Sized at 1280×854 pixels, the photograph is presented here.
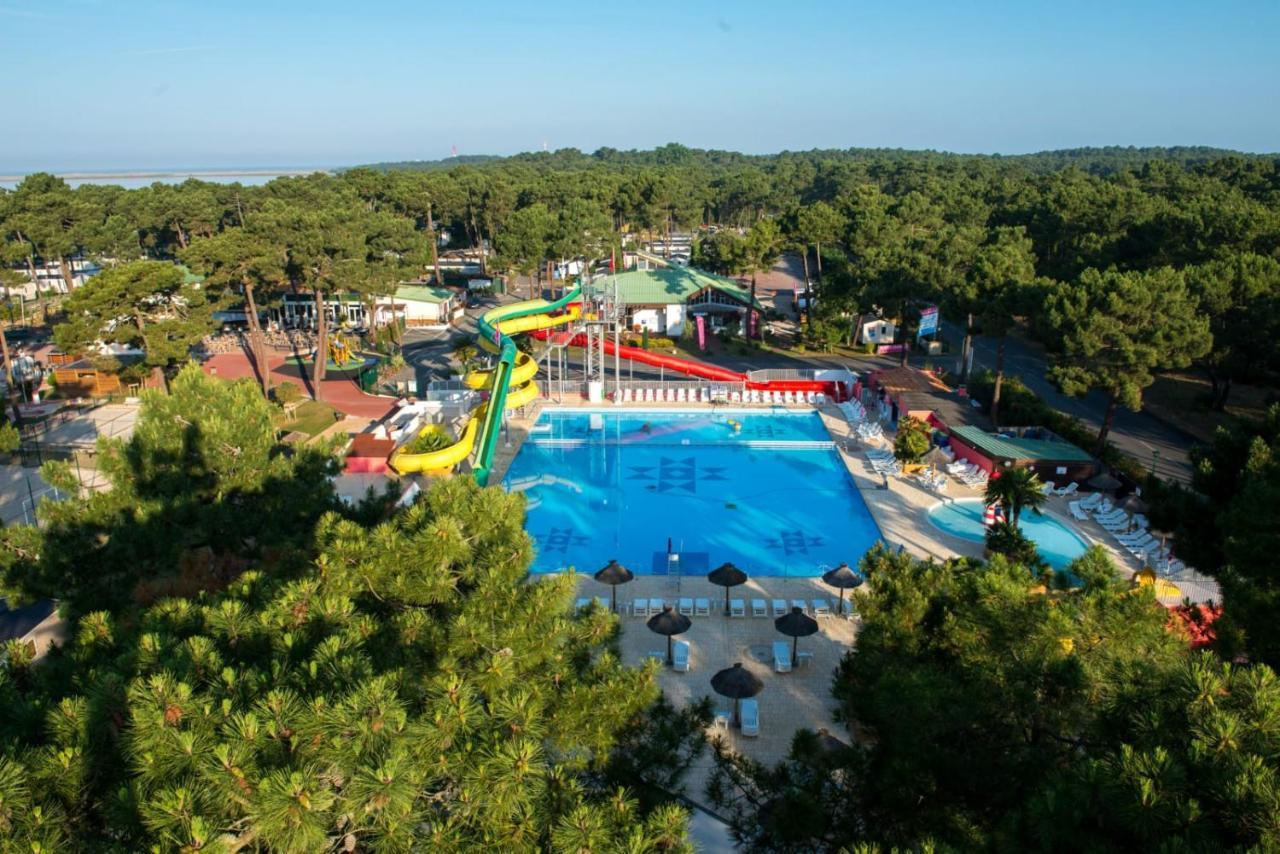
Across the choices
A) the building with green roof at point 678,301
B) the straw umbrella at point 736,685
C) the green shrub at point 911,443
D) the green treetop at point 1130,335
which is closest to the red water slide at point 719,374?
the building with green roof at point 678,301

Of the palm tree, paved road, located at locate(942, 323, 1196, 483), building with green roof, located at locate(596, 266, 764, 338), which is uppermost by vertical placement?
building with green roof, located at locate(596, 266, 764, 338)

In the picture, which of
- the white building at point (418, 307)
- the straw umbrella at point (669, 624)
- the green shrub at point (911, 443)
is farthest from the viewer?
the white building at point (418, 307)

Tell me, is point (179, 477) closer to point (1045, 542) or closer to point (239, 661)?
point (239, 661)

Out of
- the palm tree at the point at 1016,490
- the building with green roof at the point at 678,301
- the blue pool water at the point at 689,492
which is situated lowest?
the blue pool water at the point at 689,492

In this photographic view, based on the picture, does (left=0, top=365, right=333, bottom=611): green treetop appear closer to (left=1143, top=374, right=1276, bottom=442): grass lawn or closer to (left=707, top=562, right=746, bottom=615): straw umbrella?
(left=707, top=562, right=746, bottom=615): straw umbrella

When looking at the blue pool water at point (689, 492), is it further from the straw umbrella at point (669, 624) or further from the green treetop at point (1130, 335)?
the green treetop at point (1130, 335)

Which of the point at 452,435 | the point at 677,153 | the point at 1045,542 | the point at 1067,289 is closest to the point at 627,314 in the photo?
the point at 452,435

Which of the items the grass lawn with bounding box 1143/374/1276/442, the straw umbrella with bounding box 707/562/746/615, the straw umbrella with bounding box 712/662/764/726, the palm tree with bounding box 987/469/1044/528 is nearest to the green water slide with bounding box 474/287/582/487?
the straw umbrella with bounding box 707/562/746/615
